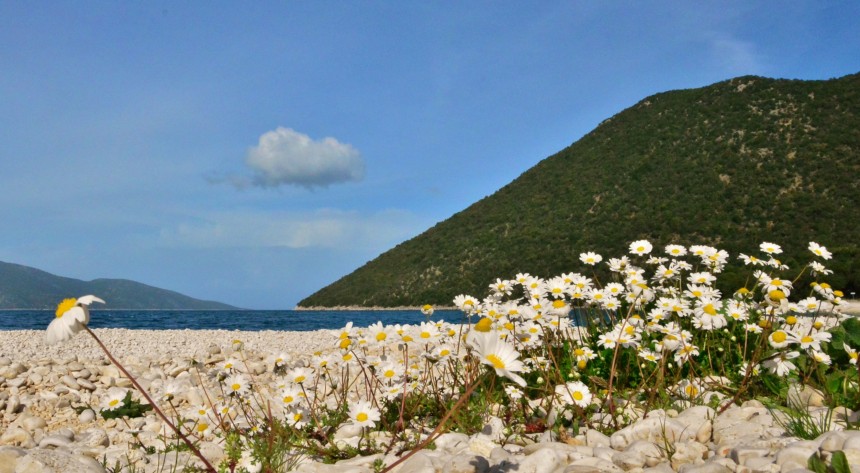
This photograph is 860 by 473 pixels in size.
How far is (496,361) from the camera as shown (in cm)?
218

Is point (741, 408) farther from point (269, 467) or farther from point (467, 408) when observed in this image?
point (269, 467)

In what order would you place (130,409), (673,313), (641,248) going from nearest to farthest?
1. (641,248)
2. (673,313)
3. (130,409)

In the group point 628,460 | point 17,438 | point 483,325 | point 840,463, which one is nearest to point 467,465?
point 628,460

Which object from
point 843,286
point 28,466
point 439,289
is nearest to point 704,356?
point 28,466

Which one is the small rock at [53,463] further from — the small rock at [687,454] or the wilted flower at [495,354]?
the small rock at [687,454]

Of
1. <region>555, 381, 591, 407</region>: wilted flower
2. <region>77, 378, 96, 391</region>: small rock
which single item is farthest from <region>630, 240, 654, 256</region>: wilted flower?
<region>77, 378, 96, 391</region>: small rock

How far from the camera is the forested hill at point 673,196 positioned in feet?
147

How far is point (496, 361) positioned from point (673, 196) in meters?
54.5

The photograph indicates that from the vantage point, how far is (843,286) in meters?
31.6

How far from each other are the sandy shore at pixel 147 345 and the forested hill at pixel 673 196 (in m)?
31.7

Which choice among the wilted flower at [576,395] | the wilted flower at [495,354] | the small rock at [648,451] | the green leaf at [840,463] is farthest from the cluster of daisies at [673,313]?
the wilted flower at [495,354]

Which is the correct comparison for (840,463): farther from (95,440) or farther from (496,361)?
(95,440)

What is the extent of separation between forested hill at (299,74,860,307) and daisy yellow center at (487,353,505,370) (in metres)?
37.1

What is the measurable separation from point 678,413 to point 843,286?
3435 cm
